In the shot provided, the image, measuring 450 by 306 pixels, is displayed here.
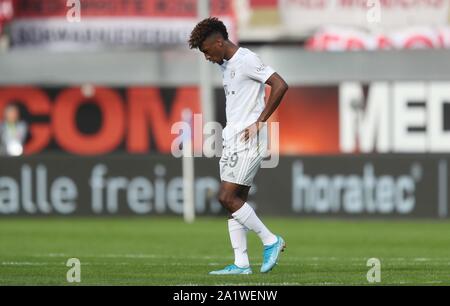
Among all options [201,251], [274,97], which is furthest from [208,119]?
[274,97]

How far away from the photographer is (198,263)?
15398 mm

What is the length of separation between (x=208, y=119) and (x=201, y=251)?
10.6m

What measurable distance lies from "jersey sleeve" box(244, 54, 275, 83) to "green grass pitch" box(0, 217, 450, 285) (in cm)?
194

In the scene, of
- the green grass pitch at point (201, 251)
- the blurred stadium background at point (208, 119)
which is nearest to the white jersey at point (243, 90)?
the green grass pitch at point (201, 251)

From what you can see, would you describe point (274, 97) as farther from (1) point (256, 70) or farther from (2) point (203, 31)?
(2) point (203, 31)

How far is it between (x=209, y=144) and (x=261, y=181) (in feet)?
7.51

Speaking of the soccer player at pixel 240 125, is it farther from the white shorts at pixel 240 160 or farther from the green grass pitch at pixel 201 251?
the green grass pitch at pixel 201 251

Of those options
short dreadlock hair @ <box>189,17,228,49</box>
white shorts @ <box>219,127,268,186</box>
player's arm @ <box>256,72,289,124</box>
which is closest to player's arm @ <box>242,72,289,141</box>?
player's arm @ <box>256,72,289,124</box>

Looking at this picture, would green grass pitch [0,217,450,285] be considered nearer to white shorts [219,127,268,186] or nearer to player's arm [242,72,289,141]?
white shorts [219,127,268,186]

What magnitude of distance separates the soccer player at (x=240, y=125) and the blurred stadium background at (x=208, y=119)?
409 centimetres

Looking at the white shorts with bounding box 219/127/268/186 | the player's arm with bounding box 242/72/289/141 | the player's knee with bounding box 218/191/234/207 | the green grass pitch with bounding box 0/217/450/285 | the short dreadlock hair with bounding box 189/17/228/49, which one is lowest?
the green grass pitch with bounding box 0/217/450/285

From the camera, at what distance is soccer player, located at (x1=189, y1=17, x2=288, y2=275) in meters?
13.5

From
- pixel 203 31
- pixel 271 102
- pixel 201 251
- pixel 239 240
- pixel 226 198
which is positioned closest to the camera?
pixel 271 102

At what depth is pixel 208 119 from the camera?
2847cm
